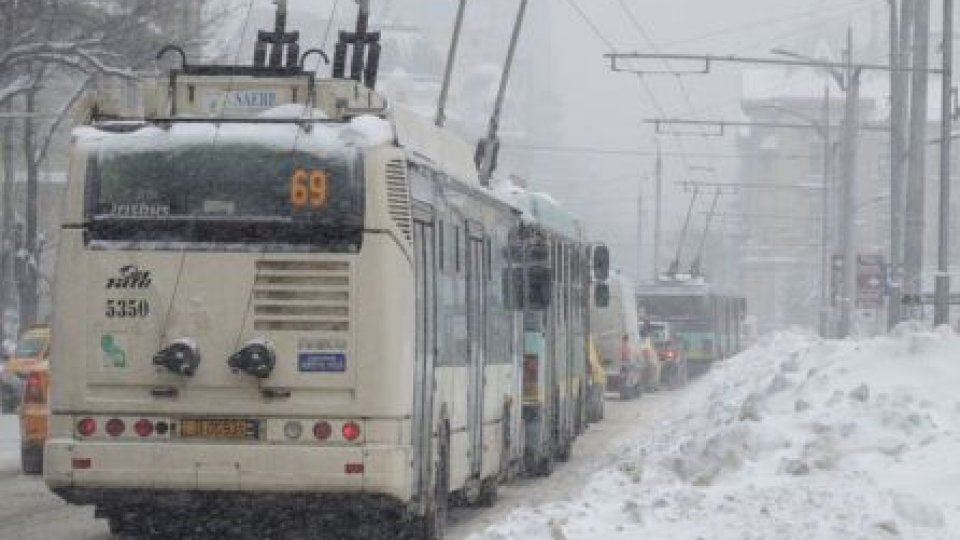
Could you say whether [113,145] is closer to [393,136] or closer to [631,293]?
[393,136]

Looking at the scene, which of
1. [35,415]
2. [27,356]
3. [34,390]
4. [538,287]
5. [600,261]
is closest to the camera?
[35,415]

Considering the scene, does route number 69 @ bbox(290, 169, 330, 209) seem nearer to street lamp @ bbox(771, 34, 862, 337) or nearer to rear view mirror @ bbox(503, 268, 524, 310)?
rear view mirror @ bbox(503, 268, 524, 310)

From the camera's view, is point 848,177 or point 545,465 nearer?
point 545,465

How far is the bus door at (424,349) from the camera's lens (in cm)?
1360

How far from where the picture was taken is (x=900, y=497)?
12766mm

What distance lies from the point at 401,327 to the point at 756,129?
13248cm

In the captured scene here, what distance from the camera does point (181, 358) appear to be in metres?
12.7

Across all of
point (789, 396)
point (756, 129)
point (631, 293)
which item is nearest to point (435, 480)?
point (789, 396)

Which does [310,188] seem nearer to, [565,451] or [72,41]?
[565,451]

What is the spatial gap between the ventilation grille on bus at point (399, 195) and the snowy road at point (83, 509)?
258 cm

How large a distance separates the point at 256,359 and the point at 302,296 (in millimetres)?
479

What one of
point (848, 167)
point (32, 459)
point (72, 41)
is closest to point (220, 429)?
point (32, 459)

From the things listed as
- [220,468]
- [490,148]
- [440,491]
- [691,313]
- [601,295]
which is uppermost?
[490,148]

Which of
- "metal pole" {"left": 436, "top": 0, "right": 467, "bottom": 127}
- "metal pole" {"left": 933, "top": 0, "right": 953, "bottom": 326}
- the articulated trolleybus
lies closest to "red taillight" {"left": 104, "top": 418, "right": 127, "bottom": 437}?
the articulated trolleybus
